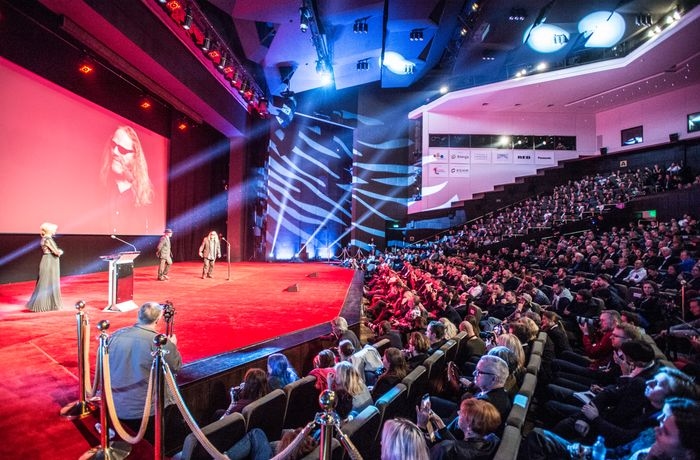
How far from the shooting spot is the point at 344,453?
227 centimetres

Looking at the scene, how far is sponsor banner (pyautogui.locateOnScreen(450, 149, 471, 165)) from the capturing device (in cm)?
2023

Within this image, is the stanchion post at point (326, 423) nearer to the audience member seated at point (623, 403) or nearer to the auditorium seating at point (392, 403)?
the auditorium seating at point (392, 403)

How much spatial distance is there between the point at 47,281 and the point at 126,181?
5.79 meters

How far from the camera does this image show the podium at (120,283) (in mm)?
5895

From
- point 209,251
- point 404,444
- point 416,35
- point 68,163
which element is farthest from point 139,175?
point 404,444

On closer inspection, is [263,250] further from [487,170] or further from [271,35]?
[487,170]

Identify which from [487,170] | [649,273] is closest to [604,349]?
[649,273]

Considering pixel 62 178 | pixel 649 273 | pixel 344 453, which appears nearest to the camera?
pixel 344 453

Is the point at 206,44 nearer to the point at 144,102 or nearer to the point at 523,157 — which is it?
the point at 144,102

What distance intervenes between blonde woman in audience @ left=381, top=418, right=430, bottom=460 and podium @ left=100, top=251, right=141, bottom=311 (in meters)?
5.43

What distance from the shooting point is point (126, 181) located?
10.9m

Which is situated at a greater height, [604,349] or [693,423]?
[693,423]

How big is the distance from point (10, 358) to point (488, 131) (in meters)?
20.3

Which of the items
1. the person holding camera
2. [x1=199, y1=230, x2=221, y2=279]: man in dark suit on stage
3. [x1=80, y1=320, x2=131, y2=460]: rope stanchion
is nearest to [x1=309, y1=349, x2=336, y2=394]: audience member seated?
the person holding camera
